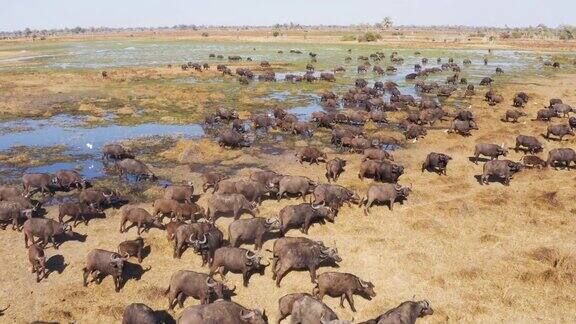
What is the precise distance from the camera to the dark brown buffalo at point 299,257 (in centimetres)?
1427

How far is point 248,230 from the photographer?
15.9 meters

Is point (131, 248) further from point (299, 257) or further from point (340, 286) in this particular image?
point (340, 286)

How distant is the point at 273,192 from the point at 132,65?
53992 mm

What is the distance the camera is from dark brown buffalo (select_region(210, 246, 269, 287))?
14.0 meters

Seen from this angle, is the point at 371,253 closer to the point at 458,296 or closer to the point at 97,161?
the point at 458,296

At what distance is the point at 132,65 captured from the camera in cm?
6712

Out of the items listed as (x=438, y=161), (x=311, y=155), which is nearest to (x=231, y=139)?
(x=311, y=155)

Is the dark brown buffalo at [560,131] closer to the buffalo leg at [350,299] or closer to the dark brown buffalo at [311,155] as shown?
the dark brown buffalo at [311,155]

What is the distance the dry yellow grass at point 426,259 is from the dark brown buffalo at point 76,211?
0.49m

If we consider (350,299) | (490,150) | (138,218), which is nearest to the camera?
(350,299)

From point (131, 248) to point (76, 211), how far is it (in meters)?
4.08

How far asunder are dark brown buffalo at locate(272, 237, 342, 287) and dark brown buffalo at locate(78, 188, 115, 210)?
8.37 meters

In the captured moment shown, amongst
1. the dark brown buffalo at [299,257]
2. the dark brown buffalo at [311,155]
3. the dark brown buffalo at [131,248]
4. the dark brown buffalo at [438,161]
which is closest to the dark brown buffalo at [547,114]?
the dark brown buffalo at [438,161]

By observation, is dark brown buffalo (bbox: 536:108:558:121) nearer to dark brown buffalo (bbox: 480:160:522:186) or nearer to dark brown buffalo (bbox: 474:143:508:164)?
dark brown buffalo (bbox: 474:143:508:164)
